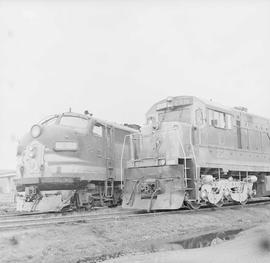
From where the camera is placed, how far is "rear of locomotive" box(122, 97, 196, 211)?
35.2 feet

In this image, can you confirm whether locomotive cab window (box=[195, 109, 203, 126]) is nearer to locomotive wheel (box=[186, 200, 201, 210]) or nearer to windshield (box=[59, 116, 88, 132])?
locomotive wheel (box=[186, 200, 201, 210])

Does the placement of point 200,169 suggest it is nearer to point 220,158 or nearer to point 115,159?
point 220,158

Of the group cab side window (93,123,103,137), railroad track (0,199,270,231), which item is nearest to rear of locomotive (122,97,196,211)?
railroad track (0,199,270,231)

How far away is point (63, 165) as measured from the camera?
39.4 ft

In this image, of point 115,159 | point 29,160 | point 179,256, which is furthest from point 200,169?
point 179,256

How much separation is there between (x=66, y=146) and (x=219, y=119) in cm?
519

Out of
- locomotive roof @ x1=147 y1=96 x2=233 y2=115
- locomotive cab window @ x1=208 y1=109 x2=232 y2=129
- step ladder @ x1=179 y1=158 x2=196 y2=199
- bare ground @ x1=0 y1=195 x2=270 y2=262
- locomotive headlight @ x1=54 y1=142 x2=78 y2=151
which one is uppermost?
locomotive roof @ x1=147 y1=96 x2=233 y2=115

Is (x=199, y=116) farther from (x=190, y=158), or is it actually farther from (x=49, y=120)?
(x=49, y=120)

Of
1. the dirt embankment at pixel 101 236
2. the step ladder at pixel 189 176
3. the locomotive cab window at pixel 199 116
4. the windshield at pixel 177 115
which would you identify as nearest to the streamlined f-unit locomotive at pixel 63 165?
the windshield at pixel 177 115

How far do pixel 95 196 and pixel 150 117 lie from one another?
3409 mm

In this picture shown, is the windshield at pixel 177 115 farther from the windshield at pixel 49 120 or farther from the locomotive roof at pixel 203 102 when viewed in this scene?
the windshield at pixel 49 120

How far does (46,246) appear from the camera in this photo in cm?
573

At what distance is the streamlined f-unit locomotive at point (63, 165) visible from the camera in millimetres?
11820

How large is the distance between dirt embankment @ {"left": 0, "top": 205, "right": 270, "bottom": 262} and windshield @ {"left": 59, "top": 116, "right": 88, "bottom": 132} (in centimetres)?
502
